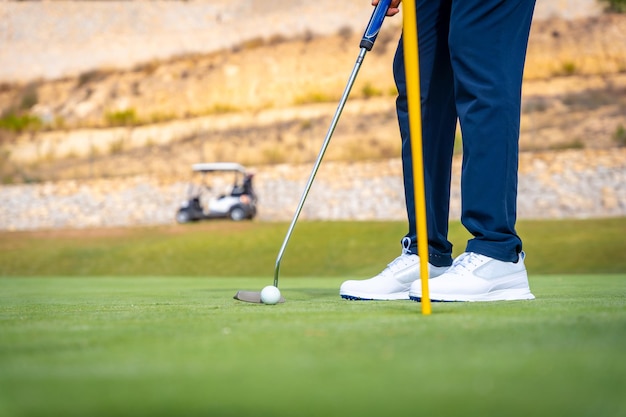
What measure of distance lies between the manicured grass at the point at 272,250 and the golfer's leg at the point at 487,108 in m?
7.61

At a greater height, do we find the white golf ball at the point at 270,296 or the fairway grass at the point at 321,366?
the fairway grass at the point at 321,366

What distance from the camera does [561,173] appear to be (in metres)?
18.4

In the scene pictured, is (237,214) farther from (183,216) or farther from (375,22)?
(375,22)

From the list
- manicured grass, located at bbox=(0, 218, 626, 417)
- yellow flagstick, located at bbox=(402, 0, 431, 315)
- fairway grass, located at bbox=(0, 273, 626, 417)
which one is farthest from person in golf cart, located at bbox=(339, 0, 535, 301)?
fairway grass, located at bbox=(0, 273, 626, 417)

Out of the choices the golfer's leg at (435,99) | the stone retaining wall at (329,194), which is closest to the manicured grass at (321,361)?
the golfer's leg at (435,99)

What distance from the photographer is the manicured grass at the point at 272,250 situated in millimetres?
10633

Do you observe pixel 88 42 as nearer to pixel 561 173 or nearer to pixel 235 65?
pixel 235 65

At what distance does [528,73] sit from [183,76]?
11.9 metres

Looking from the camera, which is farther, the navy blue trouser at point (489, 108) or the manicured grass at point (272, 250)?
the manicured grass at point (272, 250)

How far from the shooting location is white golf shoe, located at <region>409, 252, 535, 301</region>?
7.43 feet

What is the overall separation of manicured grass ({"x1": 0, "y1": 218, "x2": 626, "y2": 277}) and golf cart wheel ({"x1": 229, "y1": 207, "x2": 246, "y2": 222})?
384cm

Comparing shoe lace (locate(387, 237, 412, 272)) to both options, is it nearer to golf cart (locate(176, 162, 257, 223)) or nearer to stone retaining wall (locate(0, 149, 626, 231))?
stone retaining wall (locate(0, 149, 626, 231))

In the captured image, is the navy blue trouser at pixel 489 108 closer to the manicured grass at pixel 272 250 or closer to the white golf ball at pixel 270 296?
the white golf ball at pixel 270 296

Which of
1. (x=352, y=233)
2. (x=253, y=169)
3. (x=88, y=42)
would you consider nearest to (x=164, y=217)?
(x=253, y=169)
